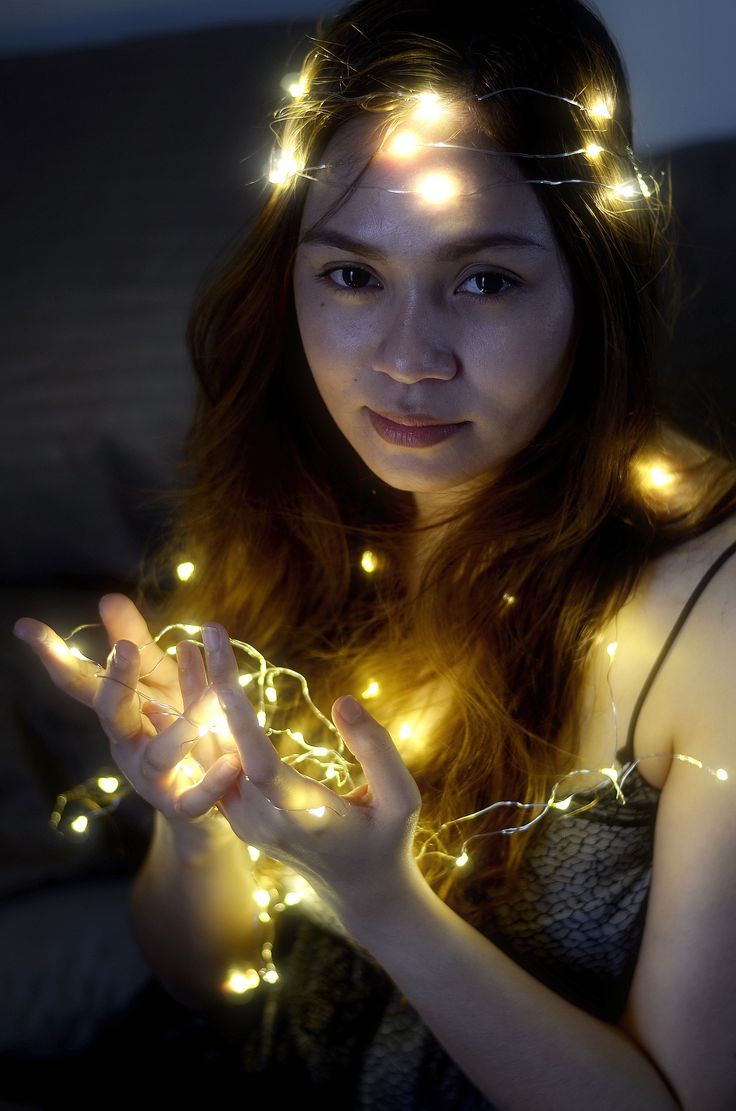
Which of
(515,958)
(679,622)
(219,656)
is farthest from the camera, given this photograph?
(515,958)

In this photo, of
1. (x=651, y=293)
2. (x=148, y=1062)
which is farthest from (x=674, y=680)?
(x=148, y=1062)

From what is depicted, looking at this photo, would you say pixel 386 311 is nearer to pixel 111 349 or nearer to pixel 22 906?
pixel 111 349

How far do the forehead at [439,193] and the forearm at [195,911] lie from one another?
2.34ft

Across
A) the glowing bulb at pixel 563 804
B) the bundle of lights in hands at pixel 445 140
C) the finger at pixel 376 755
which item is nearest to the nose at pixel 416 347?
the bundle of lights in hands at pixel 445 140

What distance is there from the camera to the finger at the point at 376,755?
868 millimetres

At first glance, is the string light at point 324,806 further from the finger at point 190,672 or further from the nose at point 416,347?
the nose at point 416,347

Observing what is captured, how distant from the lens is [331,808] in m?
0.90

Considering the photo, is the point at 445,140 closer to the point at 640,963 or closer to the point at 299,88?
the point at 299,88

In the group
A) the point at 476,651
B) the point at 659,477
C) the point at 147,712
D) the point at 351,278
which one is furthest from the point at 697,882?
the point at 351,278

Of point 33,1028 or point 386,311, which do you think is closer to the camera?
point 386,311

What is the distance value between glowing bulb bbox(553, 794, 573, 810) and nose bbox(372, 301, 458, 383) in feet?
1.56

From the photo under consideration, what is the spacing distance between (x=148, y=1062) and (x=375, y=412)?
0.92 metres

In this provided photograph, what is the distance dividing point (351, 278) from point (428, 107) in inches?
7.4

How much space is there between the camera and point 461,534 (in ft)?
4.08
